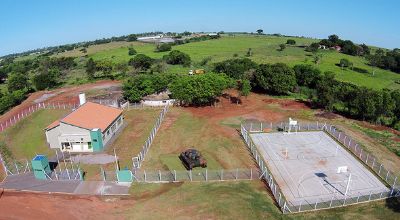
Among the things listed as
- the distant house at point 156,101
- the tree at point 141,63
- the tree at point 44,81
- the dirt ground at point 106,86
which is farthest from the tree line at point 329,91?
the tree at point 44,81

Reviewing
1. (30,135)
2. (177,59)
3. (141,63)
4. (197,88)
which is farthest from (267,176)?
(177,59)

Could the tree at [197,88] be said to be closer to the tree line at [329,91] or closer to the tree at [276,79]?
the tree at [276,79]

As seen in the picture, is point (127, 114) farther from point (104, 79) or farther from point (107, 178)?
point (104, 79)

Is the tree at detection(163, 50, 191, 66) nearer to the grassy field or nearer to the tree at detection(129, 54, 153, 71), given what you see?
the grassy field

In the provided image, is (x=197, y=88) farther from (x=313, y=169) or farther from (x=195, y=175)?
(x=313, y=169)

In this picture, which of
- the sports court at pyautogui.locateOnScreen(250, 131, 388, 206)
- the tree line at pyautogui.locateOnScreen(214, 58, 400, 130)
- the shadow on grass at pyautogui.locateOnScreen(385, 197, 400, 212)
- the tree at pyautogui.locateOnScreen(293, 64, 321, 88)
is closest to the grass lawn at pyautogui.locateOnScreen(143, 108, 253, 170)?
the sports court at pyautogui.locateOnScreen(250, 131, 388, 206)

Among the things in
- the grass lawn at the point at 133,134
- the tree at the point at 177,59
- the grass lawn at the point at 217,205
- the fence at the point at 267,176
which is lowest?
the grass lawn at the point at 133,134
